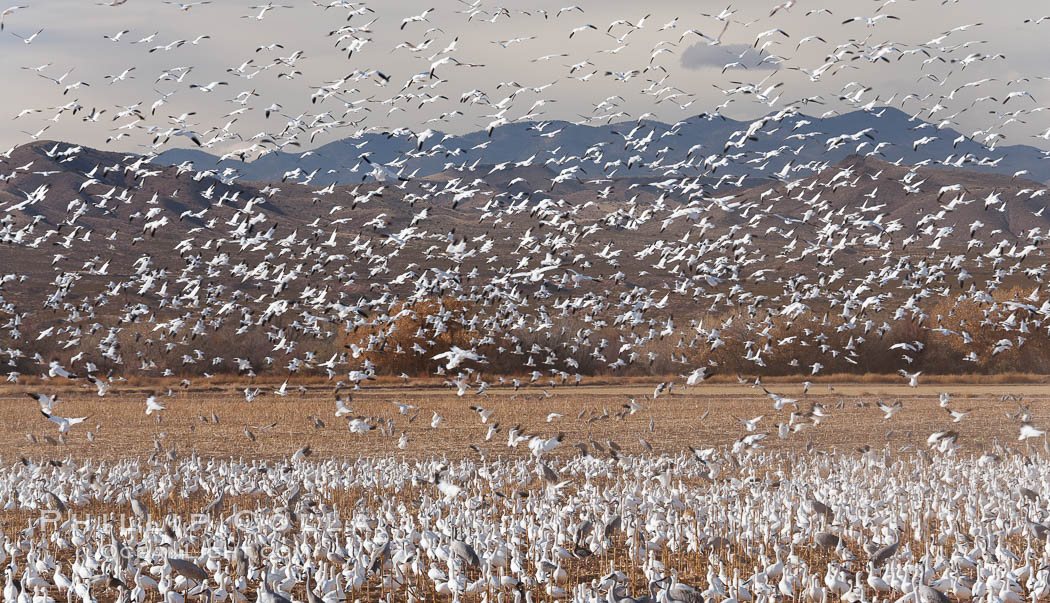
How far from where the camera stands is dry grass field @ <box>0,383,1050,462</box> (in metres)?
25.5

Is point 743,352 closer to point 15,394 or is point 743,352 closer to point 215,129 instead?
point 215,129

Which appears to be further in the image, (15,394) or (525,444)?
(15,394)

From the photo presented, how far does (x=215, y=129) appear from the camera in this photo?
32.9 m

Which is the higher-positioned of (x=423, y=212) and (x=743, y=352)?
(x=423, y=212)

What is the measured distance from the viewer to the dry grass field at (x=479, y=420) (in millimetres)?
25484

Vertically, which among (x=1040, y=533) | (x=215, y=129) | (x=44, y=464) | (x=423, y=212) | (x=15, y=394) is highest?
(x=215, y=129)

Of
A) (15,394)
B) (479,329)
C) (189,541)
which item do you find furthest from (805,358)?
(189,541)

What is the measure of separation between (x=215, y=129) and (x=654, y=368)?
82.1 ft

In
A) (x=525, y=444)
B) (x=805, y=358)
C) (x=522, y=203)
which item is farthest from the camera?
(x=805, y=358)

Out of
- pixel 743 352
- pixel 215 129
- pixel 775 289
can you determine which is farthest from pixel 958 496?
pixel 775 289

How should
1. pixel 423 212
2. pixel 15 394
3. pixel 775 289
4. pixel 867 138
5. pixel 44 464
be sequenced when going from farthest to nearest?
1. pixel 775 289
2. pixel 15 394
3. pixel 867 138
4. pixel 423 212
5. pixel 44 464

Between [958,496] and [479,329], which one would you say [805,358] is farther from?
[958,496]

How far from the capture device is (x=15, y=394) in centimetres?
4119

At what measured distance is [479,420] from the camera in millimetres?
31688
